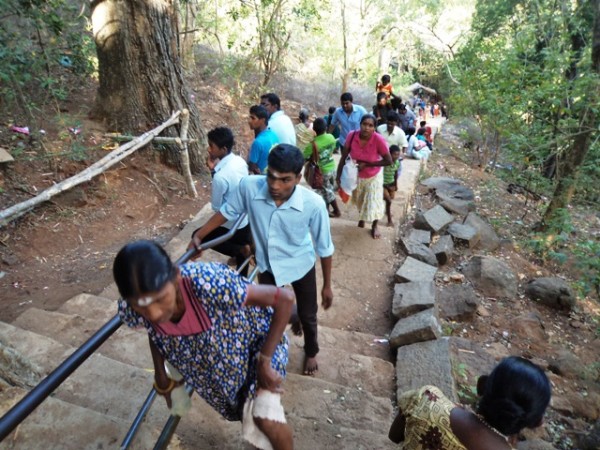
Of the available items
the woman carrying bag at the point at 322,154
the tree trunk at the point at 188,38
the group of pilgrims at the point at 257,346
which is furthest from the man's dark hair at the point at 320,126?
the tree trunk at the point at 188,38

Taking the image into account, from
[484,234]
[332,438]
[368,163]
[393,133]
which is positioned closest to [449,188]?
[484,234]

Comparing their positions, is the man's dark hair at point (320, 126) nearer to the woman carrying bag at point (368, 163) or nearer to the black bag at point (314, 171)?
the black bag at point (314, 171)

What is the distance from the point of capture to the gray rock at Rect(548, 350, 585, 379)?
158 inches

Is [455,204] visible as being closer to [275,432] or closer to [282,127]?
[282,127]

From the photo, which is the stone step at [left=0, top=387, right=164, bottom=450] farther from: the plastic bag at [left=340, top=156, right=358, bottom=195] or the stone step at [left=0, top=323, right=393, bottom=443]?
the plastic bag at [left=340, top=156, right=358, bottom=195]

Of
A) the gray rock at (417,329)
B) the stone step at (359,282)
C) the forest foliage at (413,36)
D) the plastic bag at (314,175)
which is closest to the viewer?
the gray rock at (417,329)

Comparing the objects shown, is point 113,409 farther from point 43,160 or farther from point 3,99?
point 3,99

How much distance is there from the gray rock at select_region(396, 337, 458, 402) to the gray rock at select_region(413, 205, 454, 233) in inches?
136

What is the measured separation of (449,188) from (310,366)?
22.9 ft

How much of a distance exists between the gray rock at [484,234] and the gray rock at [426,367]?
4.13 m

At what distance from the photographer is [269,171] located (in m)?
2.32

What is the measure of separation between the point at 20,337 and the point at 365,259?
144 inches

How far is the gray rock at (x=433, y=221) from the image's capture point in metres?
6.43

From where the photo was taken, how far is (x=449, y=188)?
8.93 m
